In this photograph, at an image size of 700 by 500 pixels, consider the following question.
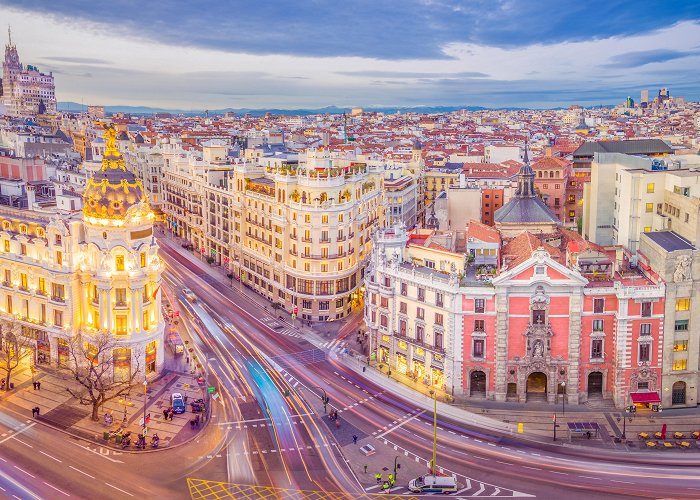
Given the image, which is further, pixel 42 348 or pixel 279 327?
pixel 279 327

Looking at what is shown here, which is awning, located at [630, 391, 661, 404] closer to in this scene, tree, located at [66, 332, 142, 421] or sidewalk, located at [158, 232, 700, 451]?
sidewalk, located at [158, 232, 700, 451]

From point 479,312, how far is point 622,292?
19.8m

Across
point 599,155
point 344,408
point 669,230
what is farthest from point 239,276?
point 669,230

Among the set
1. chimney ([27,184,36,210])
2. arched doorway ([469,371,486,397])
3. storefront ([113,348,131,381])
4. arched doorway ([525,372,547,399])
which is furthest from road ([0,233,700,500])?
chimney ([27,184,36,210])

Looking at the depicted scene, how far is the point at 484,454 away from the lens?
90.6 metres

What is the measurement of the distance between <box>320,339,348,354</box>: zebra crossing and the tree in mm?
32672

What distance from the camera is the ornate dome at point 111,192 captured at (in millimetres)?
107312

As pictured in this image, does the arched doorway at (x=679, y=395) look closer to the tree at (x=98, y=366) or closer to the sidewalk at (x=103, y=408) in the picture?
the sidewalk at (x=103, y=408)

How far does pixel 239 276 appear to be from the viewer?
6526 inches

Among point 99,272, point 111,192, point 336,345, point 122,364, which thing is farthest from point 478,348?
point 111,192

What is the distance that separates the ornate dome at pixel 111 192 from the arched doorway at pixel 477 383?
55.8 meters

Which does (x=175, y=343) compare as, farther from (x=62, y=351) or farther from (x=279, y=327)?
(x=279, y=327)

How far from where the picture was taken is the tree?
103 meters

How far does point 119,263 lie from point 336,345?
40.4 meters
